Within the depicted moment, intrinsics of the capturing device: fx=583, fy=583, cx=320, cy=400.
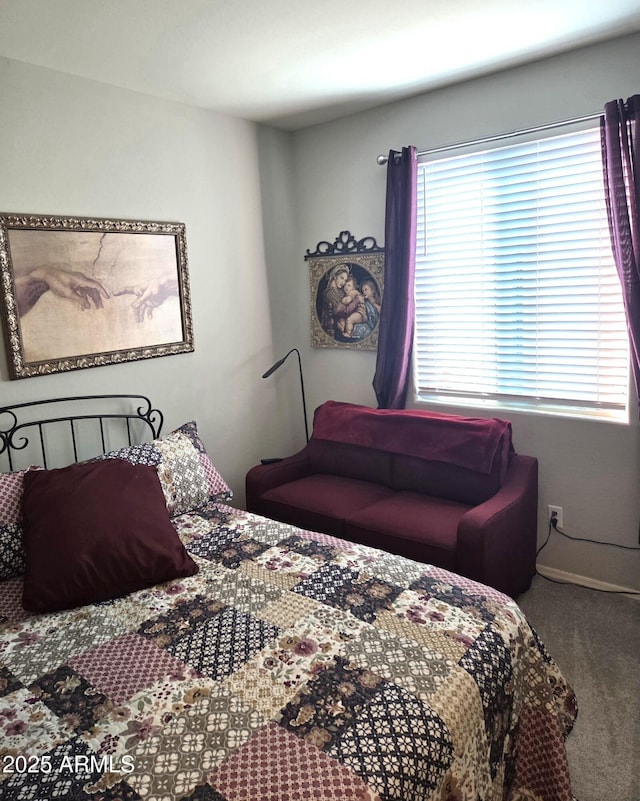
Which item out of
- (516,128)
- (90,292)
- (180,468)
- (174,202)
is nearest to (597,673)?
(180,468)

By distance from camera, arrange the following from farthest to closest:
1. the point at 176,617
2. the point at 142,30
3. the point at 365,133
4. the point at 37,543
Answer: the point at 365,133 < the point at 142,30 < the point at 37,543 < the point at 176,617

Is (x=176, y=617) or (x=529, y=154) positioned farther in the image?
(x=529, y=154)

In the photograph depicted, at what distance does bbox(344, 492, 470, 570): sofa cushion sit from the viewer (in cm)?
267

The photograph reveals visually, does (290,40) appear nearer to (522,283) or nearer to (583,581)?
(522,283)

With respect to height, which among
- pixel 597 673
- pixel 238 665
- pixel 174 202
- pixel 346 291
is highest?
pixel 174 202

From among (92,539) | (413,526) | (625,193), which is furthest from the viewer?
(413,526)

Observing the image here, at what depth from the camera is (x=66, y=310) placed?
2805 mm

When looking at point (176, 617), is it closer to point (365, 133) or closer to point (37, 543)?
point (37, 543)

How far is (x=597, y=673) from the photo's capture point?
2.41 m

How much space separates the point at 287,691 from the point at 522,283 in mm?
2422

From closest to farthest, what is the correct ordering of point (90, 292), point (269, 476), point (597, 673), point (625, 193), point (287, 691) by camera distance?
point (287, 691)
point (597, 673)
point (625, 193)
point (90, 292)
point (269, 476)

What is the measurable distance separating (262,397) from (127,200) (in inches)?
58.6

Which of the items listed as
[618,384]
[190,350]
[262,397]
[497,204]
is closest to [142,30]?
[190,350]

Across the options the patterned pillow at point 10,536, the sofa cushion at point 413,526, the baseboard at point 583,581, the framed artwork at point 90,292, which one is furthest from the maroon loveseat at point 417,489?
the patterned pillow at point 10,536
